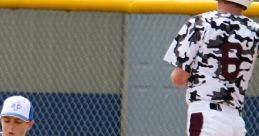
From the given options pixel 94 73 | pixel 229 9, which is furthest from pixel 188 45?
pixel 94 73

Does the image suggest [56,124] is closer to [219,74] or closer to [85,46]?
[85,46]

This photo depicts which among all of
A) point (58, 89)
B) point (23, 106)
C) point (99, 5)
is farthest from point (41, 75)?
point (23, 106)

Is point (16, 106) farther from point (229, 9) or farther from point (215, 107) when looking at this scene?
point (229, 9)

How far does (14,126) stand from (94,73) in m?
1.58

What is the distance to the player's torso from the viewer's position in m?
4.38

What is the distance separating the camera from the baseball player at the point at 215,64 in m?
4.37

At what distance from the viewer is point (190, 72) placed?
14.5 ft

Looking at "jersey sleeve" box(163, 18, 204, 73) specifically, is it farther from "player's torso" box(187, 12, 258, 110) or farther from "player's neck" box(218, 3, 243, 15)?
"player's neck" box(218, 3, 243, 15)

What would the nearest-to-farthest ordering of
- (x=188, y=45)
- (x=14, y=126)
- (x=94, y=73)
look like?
(x=188, y=45)
(x=14, y=126)
(x=94, y=73)

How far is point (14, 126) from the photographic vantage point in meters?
4.96

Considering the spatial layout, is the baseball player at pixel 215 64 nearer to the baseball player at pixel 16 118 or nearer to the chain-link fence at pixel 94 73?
the baseball player at pixel 16 118

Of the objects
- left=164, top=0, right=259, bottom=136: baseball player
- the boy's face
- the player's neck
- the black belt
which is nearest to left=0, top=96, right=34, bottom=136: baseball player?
the boy's face

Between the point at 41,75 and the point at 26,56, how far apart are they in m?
0.17

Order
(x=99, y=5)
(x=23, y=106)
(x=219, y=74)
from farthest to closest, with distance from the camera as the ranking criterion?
(x=99, y=5) → (x=23, y=106) → (x=219, y=74)
